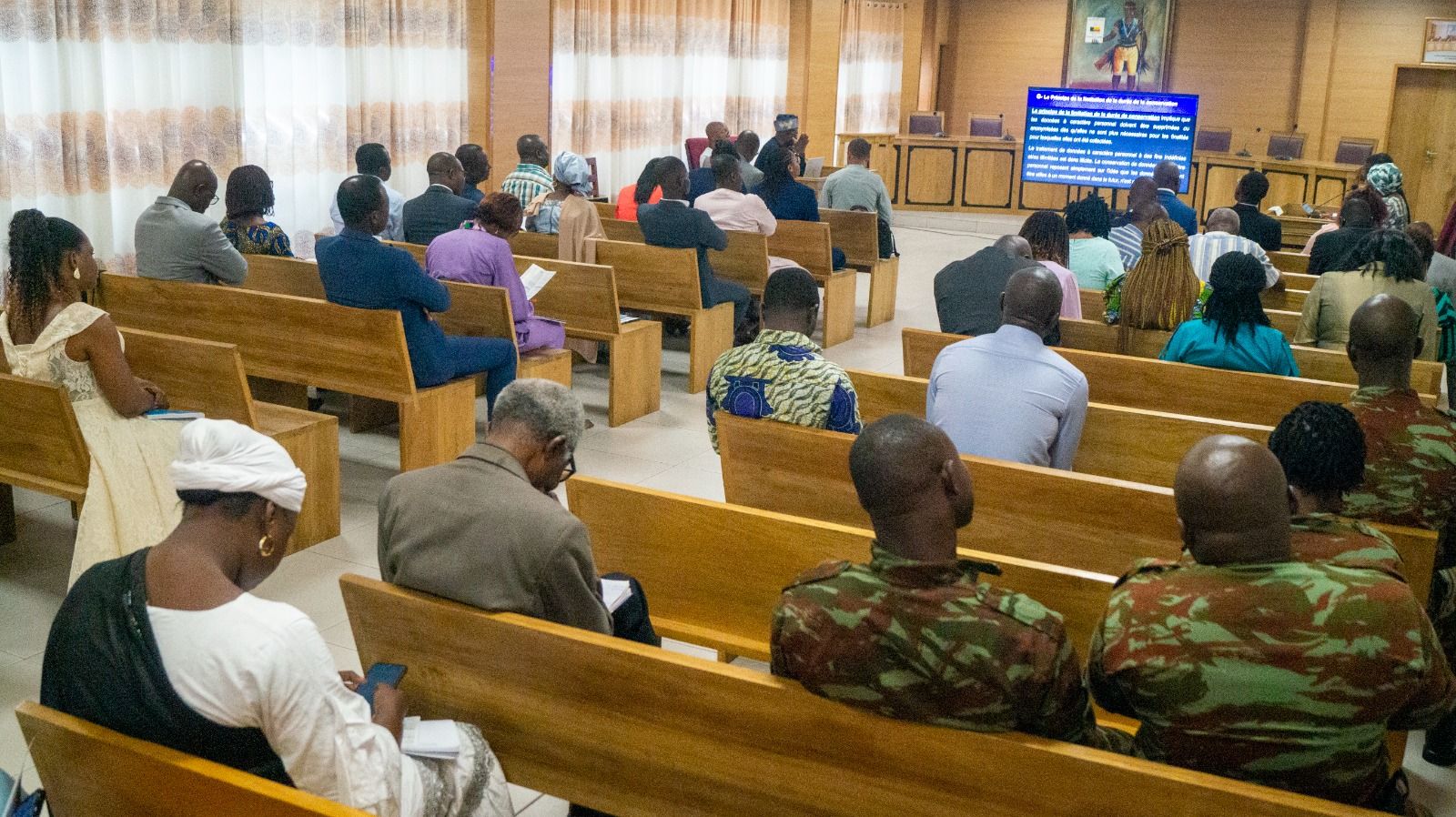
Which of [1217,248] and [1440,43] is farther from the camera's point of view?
[1440,43]

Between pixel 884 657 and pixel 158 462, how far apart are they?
2.61 m

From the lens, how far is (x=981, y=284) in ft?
16.4

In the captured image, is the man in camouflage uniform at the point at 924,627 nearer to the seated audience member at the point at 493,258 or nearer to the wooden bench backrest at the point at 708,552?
the wooden bench backrest at the point at 708,552

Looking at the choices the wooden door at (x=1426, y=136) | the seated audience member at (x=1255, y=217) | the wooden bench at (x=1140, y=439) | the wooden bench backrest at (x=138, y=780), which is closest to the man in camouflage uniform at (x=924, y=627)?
the wooden bench backrest at (x=138, y=780)

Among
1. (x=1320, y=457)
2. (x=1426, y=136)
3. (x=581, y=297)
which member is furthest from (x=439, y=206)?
(x=1426, y=136)

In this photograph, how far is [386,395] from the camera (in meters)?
4.83

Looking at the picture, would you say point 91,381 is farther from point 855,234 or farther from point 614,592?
point 855,234

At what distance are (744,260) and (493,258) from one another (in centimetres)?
212

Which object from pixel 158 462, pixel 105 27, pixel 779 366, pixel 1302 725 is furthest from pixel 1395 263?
pixel 105 27

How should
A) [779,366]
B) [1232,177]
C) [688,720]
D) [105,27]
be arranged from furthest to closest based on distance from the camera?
[1232,177] → [105,27] → [779,366] → [688,720]

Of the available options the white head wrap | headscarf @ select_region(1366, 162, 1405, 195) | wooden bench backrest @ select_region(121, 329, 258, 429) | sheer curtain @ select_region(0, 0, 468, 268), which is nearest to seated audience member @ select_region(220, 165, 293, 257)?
wooden bench backrest @ select_region(121, 329, 258, 429)

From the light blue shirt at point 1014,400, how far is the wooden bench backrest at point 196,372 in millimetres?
2246

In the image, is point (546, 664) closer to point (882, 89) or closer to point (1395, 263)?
point (1395, 263)

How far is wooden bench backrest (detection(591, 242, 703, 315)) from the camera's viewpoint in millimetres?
6523
